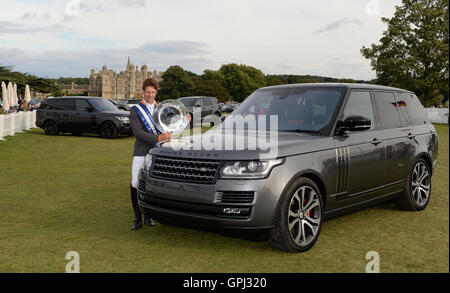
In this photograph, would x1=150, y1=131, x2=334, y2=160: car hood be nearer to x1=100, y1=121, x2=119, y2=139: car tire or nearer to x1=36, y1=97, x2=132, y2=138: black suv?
x1=100, y1=121, x2=119, y2=139: car tire

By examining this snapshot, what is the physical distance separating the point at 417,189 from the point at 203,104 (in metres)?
22.8

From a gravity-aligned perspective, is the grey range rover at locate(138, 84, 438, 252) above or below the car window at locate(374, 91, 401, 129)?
below

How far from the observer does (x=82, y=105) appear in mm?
21891

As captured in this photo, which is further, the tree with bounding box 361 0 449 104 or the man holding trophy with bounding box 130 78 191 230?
the tree with bounding box 361 0 449 104

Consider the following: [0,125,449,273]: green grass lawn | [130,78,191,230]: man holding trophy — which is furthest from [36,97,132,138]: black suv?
[130,78,191,230]: man holding trophy

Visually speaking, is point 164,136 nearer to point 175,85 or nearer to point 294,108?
point 294,108

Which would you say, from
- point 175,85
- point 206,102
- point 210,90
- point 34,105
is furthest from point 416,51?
point 175,85

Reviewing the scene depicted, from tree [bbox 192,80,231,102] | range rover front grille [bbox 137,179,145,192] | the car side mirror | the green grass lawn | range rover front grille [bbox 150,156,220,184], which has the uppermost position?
tree [bbox 192,80,231,102]

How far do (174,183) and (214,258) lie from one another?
0.90m

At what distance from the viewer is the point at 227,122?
668 centimetres

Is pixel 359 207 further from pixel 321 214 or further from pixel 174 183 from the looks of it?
pixel 174 183

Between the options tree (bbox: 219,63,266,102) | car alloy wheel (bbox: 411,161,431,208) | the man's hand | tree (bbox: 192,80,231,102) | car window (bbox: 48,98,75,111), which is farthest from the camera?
tree (bbox: 219,63,266,102)

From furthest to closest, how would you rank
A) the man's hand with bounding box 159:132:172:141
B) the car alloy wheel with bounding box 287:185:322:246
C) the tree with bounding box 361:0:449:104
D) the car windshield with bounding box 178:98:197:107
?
1. the tree with bounding box 361:0:449:104
2. the car windshield with bounding box 178:98:197:107
3. the man's hand with bounding box 159:132:172:141
4. the car alloy wheel with bounding box 287:185:322:246

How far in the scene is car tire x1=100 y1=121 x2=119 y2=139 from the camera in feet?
68.7
